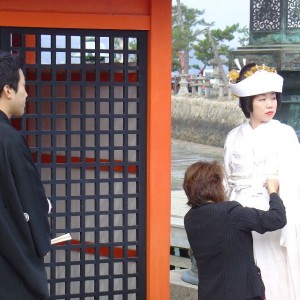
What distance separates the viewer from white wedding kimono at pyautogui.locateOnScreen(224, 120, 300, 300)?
169 inches

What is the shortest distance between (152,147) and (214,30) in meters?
33.0

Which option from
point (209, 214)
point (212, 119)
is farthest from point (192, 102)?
point (209, 214)

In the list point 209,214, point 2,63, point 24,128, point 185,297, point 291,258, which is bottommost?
point 185,297

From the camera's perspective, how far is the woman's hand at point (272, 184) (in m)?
4.26

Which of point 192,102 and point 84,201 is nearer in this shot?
point 84,201

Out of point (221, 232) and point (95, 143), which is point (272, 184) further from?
point (95, 143)

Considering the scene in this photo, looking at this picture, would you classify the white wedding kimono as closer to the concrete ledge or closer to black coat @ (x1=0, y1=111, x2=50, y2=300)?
black coat @ (x1=0, y1=111, x2=50, y2=300)

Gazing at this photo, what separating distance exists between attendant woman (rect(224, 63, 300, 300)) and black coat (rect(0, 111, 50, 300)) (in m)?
1.35

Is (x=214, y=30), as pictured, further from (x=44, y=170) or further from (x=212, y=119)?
(x=44, y=170)

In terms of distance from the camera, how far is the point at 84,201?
15.8 feet

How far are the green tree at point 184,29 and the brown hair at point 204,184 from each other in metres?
31.6

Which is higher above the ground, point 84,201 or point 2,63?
point 2,63

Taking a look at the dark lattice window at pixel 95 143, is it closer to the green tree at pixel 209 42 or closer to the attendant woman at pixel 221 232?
the attendant woman at pixel 221 232

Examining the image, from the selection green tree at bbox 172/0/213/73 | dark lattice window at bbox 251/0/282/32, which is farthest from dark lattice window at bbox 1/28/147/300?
green tree at bbox 172/0/213/73
